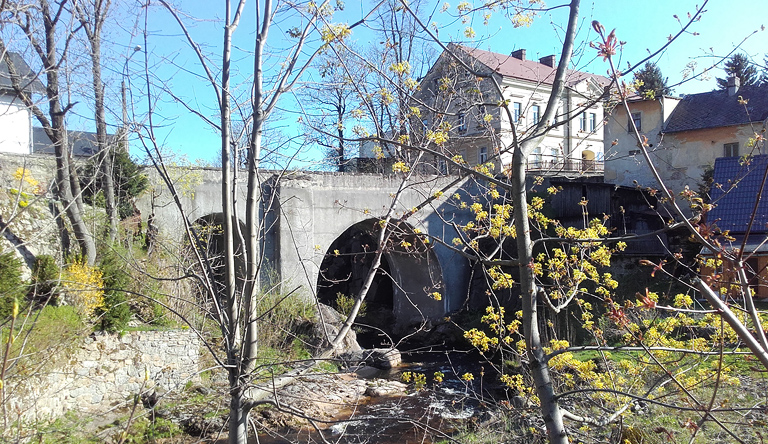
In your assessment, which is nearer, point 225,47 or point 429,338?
point 225,47

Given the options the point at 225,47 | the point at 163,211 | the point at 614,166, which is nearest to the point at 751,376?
the point at 225,47

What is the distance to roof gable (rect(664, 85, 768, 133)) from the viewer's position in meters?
15.9

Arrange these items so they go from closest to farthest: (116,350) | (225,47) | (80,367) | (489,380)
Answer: (225,47) < (80,367) < (116,350) < (489,380)

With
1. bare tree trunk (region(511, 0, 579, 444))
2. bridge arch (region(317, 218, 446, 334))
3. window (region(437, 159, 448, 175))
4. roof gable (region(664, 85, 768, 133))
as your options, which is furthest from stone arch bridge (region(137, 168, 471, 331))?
roof gable (region(664, 85, 768, 133))

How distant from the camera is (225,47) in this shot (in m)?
3.28

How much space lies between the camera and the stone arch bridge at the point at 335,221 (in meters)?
12.6

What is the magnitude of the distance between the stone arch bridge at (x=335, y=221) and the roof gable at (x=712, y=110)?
7.55 meters

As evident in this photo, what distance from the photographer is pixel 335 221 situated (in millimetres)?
15453

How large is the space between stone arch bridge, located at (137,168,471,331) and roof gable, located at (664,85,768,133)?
7.55 metres

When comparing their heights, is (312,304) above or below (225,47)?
below

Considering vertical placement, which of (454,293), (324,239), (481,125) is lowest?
(454,293)

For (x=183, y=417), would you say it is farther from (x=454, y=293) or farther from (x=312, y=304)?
(x=454, y=293)

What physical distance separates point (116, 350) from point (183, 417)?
1.51 meters

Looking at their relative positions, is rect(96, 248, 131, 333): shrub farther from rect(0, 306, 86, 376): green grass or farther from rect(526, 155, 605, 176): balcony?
rect(526, 155, 605, 176): balcony
